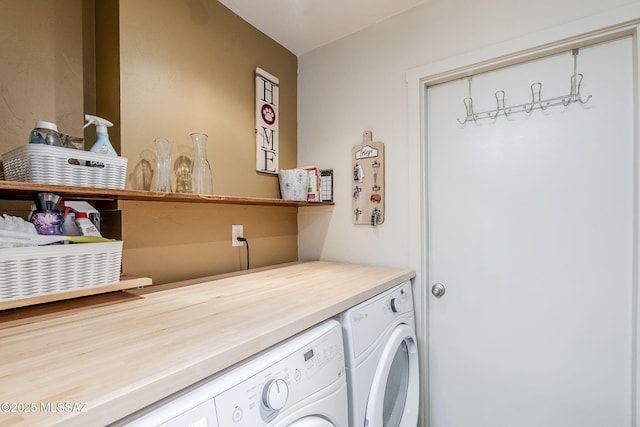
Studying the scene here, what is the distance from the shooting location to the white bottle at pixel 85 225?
1.02m

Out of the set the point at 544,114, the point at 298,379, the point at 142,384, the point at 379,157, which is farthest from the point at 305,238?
the point at 142,384

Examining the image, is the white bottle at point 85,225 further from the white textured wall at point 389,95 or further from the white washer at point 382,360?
the white textured wall at point 389,95

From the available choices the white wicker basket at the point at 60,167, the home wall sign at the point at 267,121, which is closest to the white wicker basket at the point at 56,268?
the white wicker basket at the point at 60,167

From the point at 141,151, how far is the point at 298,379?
1.10 meters

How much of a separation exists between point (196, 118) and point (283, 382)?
1265mm

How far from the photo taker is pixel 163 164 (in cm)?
127

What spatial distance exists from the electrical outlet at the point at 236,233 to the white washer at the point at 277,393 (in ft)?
2.80

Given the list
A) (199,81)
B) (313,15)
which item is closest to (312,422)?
(199,81)

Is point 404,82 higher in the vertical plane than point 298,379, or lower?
higher

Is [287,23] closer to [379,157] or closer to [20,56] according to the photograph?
[379,157]

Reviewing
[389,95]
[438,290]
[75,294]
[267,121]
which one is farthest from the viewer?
[267,121]

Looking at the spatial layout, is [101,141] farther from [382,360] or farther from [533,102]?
[533,102]

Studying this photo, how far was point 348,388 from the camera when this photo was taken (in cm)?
103

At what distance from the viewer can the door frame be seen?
1.15m
